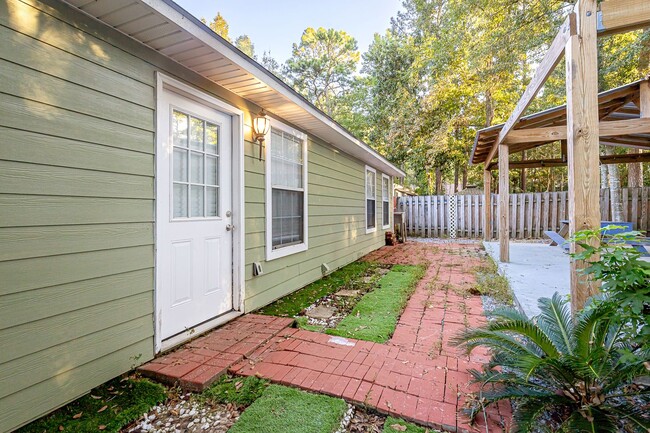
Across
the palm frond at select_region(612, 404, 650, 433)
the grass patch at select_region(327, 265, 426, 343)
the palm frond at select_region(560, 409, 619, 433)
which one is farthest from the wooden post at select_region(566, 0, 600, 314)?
the grass patch at select_region(327, 265, 426, 343)

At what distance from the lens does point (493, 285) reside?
432 centimetres

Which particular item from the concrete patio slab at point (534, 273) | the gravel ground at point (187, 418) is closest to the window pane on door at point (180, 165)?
the gravel ground at point (187, 418)

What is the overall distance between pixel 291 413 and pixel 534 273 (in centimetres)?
450

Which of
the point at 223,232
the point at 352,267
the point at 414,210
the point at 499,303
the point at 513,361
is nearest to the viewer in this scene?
the point at 513,361

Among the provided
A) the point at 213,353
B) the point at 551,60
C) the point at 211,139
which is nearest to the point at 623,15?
the point at 551,60

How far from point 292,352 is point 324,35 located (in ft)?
69.7

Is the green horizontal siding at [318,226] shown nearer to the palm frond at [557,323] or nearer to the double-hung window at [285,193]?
the double-hung window at [285,193]

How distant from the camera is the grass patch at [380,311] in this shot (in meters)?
2.79

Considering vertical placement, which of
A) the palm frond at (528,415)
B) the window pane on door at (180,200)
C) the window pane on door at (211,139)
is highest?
the window pane on door at (211,139)

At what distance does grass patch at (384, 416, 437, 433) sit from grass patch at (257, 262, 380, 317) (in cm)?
182

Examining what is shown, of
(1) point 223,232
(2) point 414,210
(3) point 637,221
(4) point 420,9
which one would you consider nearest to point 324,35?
(4) point 420,9

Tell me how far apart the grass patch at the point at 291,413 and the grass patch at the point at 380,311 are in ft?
3.10

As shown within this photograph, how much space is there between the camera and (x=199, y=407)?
70.3 inches

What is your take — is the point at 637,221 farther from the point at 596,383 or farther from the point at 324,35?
the point at 324,35
